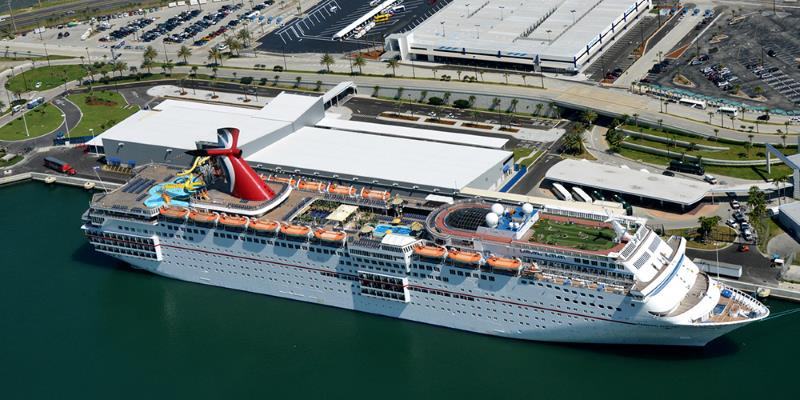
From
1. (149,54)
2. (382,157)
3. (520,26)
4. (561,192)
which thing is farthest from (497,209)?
(149,54)

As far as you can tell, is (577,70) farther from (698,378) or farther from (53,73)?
(53,73)

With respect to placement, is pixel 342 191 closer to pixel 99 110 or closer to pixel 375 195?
pixel 375 195

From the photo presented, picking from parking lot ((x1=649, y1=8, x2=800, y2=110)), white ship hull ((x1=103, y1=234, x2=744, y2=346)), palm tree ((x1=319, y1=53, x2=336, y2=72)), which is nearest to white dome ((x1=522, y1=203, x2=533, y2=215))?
white ship hull ((x1=103, y1=234, x2=744, y2=346))

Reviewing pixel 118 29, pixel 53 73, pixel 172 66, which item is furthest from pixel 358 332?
pixel 118 29

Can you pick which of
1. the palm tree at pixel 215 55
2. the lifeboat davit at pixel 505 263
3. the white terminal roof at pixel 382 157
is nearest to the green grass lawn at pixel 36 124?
the palm tree at pixel 215 55

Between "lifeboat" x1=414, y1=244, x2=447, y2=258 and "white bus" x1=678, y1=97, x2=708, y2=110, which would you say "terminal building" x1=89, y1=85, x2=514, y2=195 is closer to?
"lifeboat" x1=414, y1=244, x2=447, y2=258
